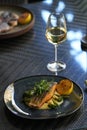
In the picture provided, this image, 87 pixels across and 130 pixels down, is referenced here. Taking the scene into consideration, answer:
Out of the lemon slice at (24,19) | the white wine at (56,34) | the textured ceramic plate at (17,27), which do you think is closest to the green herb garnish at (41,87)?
the white wine at (56,34)

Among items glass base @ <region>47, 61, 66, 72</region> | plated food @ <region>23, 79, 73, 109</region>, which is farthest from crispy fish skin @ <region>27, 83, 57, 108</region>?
glass base @ <region>47, 61, 66, 72</region>

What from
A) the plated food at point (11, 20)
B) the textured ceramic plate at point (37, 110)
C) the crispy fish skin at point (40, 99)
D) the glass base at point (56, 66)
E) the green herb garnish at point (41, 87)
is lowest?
the glass base at point (56, 66)

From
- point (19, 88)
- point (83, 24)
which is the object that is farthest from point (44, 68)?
point (83, 24)

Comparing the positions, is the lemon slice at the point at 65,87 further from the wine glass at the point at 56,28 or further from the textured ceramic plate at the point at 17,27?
the textured ceramic plate at the point at 17,27

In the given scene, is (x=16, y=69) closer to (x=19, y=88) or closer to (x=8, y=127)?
(x=19, y=88)

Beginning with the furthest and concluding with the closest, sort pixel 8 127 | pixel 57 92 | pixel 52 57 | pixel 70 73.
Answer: pixel 52 57 → pixel 70 73 → pixel 57 92 → pixel 8 127

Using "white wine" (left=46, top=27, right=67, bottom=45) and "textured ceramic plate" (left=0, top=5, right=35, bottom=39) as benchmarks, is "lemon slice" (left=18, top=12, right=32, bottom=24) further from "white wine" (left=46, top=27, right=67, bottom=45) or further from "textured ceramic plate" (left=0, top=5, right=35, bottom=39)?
"white wine" (left=46, top=27, right=67, bottom=45)

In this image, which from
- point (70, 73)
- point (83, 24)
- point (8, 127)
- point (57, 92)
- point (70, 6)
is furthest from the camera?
point (70, 6)
